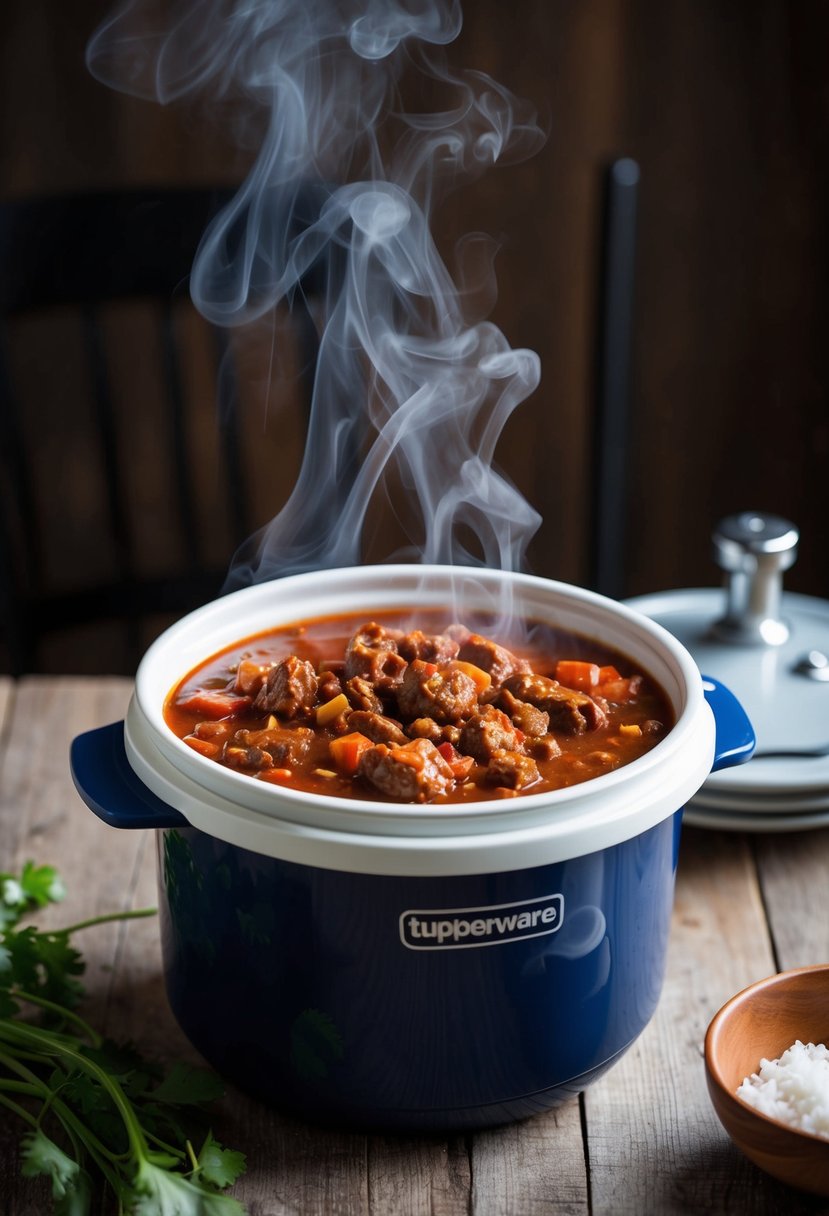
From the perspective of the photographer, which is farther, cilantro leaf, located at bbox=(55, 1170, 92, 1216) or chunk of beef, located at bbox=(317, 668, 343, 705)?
chunk of beef, located at bbox=(317, 668, 343, 705)

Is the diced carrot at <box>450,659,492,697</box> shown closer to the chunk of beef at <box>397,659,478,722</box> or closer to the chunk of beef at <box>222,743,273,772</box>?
the chunk of beef at <box>397,659,478,722</box>

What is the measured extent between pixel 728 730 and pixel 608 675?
0.18m

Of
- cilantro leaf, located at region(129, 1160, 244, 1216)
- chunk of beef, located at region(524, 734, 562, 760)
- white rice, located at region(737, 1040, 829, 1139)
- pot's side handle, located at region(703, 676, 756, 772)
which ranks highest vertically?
chunk of beef, located at region(524, 734, 562, 760)

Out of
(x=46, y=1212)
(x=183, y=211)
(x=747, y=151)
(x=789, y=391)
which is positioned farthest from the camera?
(x=789, y=391)

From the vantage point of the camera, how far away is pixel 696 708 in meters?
1.59

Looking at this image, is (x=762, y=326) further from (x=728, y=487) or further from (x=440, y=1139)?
(x=440, y=1139)

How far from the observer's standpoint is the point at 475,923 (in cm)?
141

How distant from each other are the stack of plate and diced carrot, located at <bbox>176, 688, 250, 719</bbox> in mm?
745

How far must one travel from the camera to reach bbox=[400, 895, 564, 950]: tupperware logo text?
4.61 feet

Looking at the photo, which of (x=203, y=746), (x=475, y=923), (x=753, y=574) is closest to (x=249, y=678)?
(x=203, y=746)

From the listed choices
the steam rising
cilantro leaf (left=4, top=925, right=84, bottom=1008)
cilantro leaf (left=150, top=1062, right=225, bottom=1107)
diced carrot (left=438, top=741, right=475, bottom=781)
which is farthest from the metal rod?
cilantro leaf (left=150, top=1062, right=225, bottom=1107)

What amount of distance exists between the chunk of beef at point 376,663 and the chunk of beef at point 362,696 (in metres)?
0.02

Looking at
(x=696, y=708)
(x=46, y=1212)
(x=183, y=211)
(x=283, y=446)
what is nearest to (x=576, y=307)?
(x=283, y=446)

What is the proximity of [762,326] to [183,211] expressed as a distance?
184 centimetres
